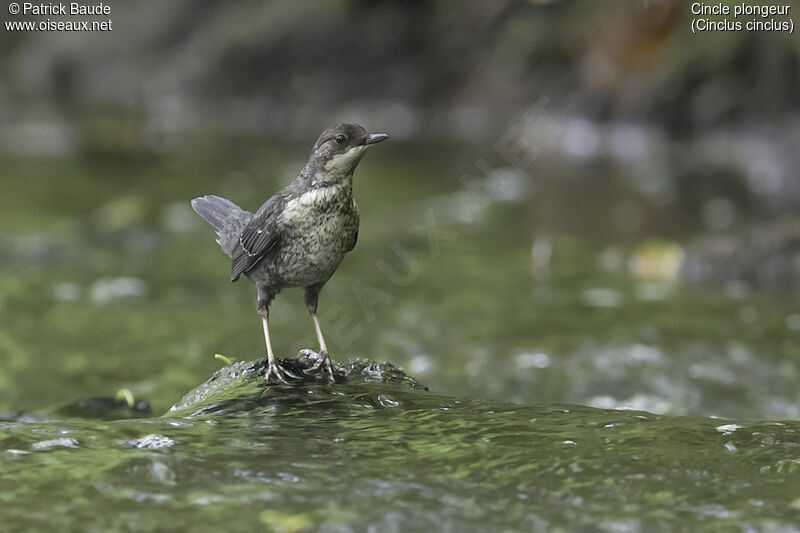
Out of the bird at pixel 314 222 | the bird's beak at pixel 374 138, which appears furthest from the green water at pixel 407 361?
the bird's beak at pixel 374 138

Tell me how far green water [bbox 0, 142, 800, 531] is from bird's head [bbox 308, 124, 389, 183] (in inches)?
27.8

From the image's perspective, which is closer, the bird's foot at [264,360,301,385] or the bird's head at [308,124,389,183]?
the bird's head at [308,124,389,183]

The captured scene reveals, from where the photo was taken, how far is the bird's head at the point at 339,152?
10.3ft

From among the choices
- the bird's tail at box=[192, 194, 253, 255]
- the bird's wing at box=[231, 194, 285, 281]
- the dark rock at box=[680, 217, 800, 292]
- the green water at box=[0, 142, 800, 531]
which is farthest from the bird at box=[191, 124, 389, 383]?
the dark rock at box=[680, 217, 800, 292]

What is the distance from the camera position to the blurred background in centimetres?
583

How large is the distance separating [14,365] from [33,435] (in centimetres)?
331

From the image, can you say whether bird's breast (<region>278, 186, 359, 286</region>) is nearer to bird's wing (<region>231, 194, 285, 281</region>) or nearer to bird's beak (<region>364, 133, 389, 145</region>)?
bird's wing (<region>231, 194, 285, 281</region>)

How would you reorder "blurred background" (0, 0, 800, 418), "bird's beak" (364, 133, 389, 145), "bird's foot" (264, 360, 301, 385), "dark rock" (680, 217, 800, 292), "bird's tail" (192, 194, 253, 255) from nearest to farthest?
"bird's beak" (364, 133, 389, 145) < "bird's foot" (264, 360, 301, 385) < "bird's tail" (192, 194, 253, 255) < "blurred background" (0, 0, 800, 418) < "dark rock" (680, 217, 800, 292)

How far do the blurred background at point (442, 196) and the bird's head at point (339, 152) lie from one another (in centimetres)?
239

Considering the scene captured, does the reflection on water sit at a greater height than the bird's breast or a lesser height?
lesser

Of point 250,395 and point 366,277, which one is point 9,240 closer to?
point 366,277

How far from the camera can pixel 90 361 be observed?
589 centimetres

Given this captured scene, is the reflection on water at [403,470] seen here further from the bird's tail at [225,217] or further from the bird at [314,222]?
the bird's tail at [225,217]

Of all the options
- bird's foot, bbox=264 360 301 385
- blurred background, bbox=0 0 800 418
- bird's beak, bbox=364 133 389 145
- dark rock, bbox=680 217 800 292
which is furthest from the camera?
dark rock, bbox=680 217 800 292
